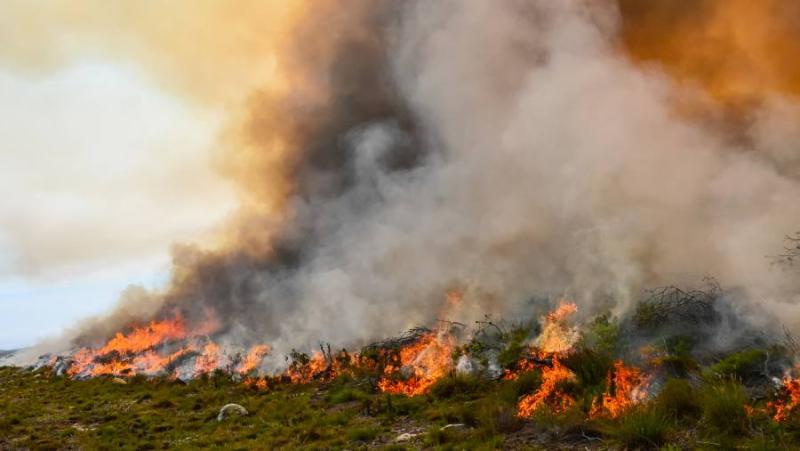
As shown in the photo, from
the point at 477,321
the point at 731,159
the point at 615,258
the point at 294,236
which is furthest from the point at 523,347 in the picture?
the point at 294,236

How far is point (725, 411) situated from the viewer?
10.3 meters

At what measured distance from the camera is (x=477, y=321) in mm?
23156

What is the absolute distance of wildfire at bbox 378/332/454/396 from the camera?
20672 millimetres

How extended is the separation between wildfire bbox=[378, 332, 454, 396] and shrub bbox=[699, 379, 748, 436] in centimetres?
1109

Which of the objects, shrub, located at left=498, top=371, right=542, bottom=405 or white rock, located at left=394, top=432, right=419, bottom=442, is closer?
white rock, located at left=394, top=432, right=419, bottom=442

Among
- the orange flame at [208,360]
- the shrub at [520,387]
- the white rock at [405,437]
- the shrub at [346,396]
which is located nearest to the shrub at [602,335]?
the shrub at [520,387]

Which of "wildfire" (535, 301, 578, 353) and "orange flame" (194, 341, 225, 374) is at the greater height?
"orange flame" (194, 341, 225, 374)

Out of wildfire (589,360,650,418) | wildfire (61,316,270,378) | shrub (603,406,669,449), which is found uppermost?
wildfire (61,316,270,378)

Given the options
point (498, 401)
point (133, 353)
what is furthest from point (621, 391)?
point (133, 353)

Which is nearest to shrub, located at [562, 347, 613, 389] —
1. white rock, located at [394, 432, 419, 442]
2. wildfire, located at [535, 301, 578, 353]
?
wildfire, located at [535, 301, 578, 353]

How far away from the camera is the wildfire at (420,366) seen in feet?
67.8

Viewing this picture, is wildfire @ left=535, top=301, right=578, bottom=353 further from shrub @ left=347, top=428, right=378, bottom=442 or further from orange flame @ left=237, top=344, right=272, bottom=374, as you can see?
orange flame @ left=237, top=344, right=272, bottom=374

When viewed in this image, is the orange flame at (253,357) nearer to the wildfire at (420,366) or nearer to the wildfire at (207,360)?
the wildfire at (207,360)

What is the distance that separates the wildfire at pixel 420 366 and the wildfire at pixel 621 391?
787cm
